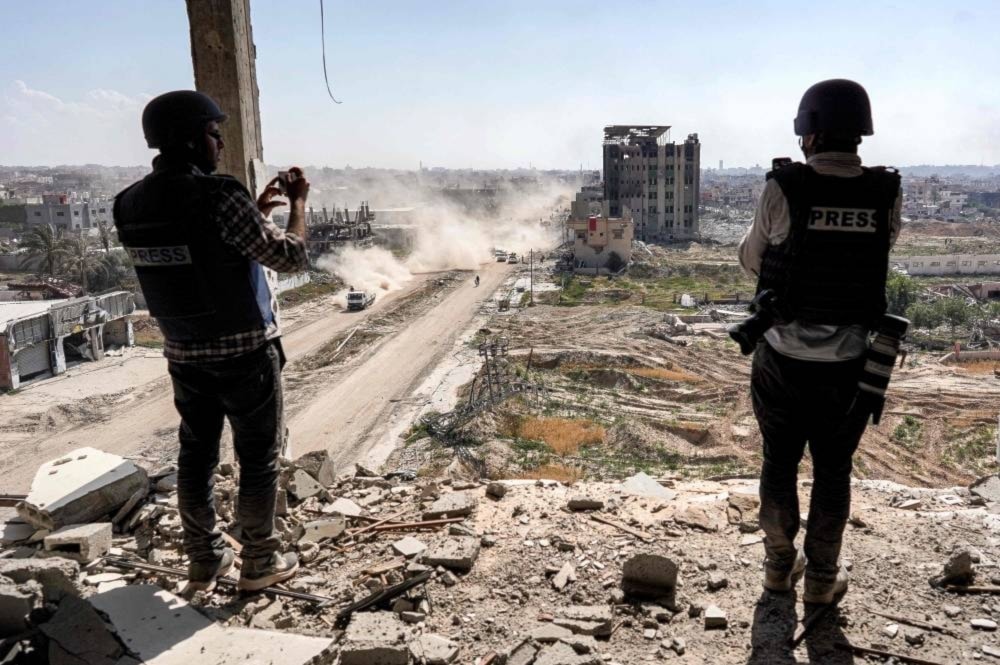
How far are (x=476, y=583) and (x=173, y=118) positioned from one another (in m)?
2.24

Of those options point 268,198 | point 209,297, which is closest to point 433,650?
point 209,297

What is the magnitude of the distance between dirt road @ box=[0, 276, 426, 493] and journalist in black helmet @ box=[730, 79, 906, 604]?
14.5m

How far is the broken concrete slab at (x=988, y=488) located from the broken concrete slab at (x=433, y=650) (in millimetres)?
3556

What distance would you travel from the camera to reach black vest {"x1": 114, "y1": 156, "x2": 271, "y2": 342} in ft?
9.24

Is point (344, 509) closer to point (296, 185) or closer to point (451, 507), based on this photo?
point (451, 507)

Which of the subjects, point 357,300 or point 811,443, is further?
point 357,300

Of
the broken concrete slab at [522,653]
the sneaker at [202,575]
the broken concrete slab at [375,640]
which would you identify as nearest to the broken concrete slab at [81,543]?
the sneaker at [202,575]

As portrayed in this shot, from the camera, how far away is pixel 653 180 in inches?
2781

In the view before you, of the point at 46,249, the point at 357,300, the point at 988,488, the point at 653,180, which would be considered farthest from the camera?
the point at 653,180

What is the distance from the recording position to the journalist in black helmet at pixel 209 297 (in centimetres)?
283

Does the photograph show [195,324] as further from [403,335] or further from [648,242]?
[648,242]

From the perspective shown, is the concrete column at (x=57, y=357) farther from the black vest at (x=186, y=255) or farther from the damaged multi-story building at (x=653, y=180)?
the damaged multi-story building at (x=653, y=180)

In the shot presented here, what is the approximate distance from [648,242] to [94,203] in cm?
5193

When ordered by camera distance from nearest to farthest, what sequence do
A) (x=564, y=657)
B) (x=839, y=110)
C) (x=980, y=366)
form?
(x=564, y=657) < (x=839, y=110) < (x=980, y=366)
